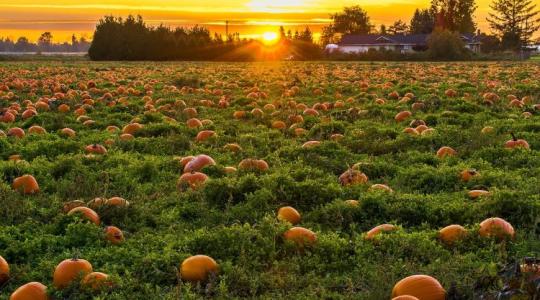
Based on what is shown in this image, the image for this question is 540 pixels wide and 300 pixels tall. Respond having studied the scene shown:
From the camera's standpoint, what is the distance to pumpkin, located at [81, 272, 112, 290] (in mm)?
3889

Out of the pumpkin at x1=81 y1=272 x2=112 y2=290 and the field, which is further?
the field

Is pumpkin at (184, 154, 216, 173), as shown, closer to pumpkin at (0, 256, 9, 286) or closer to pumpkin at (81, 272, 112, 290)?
pumpkin at (0, 256, 9, 286)

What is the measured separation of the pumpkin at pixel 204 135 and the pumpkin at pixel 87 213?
3687 mm

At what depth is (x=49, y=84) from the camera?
58.6 ft

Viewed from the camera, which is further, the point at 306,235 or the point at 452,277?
the point at 306,235

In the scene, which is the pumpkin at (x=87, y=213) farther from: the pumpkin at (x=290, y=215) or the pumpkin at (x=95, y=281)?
the pumpkin at (x=290, y=215)

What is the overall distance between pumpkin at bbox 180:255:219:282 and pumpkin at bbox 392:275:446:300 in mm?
1170

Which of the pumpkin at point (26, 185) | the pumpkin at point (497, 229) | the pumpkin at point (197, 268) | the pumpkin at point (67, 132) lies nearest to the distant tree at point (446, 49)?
the pumpkin at point (67, 132)

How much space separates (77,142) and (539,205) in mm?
5843

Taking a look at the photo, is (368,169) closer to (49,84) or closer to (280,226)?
(280,226)

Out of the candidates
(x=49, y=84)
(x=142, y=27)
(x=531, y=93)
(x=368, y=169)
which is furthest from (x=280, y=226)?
(x=142, y=27)

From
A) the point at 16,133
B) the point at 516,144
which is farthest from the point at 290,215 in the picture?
the point at 16,133

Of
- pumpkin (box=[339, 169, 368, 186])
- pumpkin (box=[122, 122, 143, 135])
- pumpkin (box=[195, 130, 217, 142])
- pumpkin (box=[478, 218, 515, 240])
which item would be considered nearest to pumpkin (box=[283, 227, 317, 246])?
pumpkin (box=[478, 218, 515, 240])

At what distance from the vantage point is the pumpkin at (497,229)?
459cm
